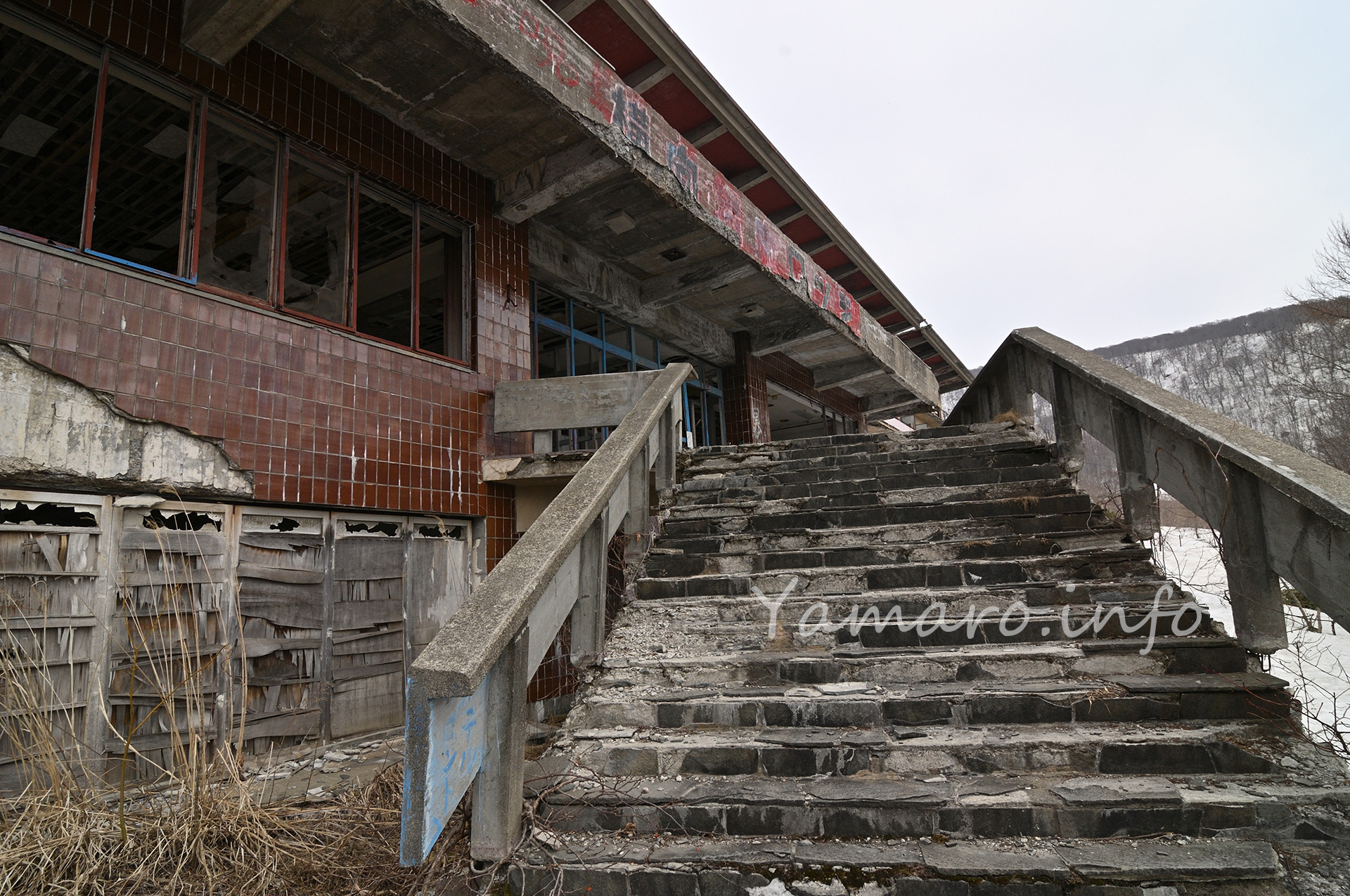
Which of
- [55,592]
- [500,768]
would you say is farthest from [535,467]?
[500,768]

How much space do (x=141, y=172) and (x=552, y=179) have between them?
4.22 m

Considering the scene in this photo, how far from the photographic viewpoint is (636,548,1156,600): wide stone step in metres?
3.84

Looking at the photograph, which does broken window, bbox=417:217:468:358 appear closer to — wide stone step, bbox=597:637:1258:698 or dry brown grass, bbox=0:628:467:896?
wide stone step, bbox=597:637:1258:698

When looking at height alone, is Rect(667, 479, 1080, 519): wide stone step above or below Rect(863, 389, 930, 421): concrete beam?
below

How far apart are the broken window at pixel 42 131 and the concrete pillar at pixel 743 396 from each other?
9.01 metres

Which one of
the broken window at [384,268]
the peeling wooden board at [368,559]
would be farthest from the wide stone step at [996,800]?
the broken window at [384,268]

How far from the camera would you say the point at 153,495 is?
453 cm

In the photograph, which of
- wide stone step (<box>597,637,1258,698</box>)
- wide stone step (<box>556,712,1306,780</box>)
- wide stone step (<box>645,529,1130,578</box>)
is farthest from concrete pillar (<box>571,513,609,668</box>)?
wide stone step (<box>645,529,1130,578</box>)

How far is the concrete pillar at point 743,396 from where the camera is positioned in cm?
1235

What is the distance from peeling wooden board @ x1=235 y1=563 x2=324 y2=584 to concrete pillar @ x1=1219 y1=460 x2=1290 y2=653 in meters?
5.85

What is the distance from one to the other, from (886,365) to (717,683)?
1084cm

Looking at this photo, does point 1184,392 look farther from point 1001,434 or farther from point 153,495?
point 153,495

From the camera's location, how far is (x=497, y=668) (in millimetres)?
2484

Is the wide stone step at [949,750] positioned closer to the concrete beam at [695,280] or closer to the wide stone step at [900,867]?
the wide stone step at [900,867]
